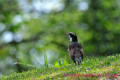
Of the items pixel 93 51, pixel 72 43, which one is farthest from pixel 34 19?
pixel 72 43

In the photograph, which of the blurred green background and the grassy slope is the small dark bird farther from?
the blurred green background

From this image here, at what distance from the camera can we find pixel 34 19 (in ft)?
177

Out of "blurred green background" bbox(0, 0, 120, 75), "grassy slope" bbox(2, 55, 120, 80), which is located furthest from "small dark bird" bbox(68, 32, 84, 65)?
"blurred green background" bbox(0, 0, 120, 75)

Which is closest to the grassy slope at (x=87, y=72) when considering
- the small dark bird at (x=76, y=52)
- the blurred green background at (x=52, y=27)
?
the small dark bird at (x=76, y=52)

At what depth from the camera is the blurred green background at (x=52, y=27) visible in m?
51.0

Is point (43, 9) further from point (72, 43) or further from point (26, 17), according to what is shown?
point (72, 43)

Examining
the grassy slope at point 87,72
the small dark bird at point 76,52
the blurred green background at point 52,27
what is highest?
the blurred green background at point 52,27

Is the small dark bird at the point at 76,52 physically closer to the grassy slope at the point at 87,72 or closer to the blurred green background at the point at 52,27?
the grassy slope at the point at 87,72

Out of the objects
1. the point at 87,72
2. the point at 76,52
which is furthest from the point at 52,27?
the point at 87,72

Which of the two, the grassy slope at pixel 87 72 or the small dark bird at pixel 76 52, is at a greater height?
the small dark bird at pixel 76 52

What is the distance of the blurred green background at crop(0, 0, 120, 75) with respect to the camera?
51031 mm

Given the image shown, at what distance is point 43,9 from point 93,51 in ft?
33.8

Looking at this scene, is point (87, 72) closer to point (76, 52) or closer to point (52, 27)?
point (76, 52)

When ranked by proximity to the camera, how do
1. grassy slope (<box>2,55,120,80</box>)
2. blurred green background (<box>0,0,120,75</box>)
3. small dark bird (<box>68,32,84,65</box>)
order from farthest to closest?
blurred green background (<box>0,0,120,75</box>) → small dark bird (<box>68,32,84,65</box>) → grassy slope (<box>2,55,120,80</box>)
